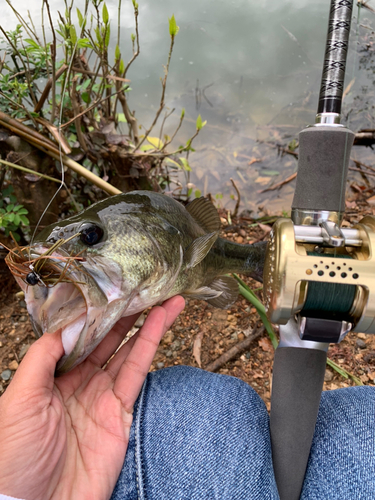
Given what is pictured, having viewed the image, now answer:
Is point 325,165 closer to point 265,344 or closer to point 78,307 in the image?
point 78,307

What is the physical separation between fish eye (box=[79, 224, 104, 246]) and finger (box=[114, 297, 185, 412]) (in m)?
0.44

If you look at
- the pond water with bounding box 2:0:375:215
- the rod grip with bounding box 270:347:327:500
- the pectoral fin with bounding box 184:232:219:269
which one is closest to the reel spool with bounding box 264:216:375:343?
the rod grip with bounding box 270:347:327:500

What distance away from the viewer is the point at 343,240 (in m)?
0.89

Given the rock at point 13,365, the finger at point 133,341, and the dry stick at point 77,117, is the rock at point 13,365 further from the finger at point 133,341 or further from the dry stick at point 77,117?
the dry stick at point 77,117

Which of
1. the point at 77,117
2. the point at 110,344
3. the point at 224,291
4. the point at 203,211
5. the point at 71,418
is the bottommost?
the point at 71,418

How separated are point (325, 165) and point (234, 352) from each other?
1.30 metres

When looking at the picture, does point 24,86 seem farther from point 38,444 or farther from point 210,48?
point 210,48

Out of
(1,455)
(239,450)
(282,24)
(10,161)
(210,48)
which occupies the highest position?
(282,24)

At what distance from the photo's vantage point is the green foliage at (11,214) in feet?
5.79

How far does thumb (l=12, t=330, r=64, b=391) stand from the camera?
3.37ft

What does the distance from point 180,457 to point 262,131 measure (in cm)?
353

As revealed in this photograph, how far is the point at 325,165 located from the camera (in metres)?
1.15

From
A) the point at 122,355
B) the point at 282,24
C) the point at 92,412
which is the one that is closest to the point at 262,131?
the point at 282,24

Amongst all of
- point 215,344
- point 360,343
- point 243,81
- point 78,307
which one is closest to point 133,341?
point 78,307
